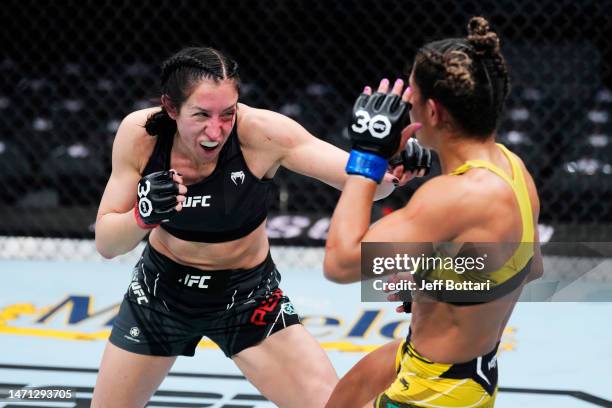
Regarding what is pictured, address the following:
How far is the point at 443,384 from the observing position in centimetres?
182

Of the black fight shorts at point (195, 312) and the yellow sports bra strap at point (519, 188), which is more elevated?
the yellow sports bra strap at point (519, 188)

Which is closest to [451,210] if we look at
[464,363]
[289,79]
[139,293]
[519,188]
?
[519,188]

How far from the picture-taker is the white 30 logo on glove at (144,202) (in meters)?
2.12

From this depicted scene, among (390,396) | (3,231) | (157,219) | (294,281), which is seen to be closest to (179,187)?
(157,219)

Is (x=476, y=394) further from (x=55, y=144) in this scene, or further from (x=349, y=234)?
(x=55, y=144)

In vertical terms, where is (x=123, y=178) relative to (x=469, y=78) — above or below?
below

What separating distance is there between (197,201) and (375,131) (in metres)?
0.77

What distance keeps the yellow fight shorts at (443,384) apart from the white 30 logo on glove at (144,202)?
66cm

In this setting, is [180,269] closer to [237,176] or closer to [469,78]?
[237,176]

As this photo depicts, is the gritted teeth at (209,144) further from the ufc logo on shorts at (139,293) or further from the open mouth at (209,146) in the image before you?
the ufc logo on shorts at (139,293)

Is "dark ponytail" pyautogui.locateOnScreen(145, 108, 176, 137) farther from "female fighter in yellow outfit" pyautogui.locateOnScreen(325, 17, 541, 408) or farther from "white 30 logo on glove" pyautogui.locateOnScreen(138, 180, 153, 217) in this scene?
"female fighter in yellow outfit" pyautogui.locateOnScreen(325, 17, 541, 408)

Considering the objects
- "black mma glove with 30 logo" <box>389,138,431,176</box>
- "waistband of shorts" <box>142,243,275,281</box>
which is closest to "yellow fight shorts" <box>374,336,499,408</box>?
"black mma glove with 30 logo" <box>389,138,431,176</box>

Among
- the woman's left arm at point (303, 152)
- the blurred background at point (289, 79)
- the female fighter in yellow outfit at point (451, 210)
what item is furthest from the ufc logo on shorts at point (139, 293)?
the blurred background at point (289, 79)

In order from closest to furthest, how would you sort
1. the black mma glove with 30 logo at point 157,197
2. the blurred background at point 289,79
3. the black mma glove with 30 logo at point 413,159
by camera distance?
the black mma glove with 30 logo at point 157,197, the black mma glove with 30 logo at point 413,159, the blurred background at point 289,79
